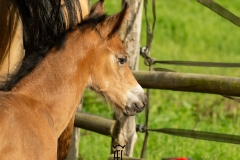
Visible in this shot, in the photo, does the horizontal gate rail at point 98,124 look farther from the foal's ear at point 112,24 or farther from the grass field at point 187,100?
the foal's ear at point 112,24

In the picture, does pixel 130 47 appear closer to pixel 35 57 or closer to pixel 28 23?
pixel 28 23

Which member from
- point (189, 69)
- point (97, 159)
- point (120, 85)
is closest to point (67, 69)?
point (120, 85)

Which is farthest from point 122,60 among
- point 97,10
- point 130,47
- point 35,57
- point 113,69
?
point 130,47

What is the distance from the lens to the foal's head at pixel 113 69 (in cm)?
482

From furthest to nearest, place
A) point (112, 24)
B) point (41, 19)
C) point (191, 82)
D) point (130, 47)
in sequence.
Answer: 1. point (130, 47)
2. point (191, 82)
3. point (41, 19)
4. point (112, 24)

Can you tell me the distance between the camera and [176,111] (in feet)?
33.0

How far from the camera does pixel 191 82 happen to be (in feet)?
18.4

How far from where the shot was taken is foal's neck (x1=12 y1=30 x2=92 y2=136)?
4.61m

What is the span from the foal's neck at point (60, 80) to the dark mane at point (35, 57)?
3 cm

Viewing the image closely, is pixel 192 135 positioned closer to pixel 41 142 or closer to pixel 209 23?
pixel 41 142

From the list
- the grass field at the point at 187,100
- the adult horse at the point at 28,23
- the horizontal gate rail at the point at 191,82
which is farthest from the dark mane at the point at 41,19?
the horizontal gate rail at the point at 191,82

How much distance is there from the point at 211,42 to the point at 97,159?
323 inches

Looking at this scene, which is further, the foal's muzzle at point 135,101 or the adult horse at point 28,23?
the adult horse at point 28,23

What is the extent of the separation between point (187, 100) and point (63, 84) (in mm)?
6010
